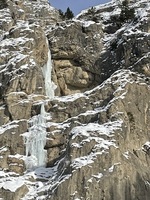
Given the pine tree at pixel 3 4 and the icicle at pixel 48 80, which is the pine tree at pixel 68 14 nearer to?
the pine tree at pixel 3 4

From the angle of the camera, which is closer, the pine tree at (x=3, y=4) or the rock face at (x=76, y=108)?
the rock face at (x=76, y=108)

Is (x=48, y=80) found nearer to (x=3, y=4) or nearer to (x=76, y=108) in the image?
(x=76, y=108)

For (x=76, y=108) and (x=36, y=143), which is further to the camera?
(x=76, y=108)

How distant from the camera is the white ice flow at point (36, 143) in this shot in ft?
149

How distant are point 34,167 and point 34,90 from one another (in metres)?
9.17

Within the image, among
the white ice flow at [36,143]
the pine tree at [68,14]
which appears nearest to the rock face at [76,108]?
the white ice flow at [36,143]

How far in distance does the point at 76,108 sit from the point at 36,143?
4892 mm

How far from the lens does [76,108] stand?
4800cm

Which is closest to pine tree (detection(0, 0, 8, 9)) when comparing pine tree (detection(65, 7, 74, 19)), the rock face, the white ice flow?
the rock face

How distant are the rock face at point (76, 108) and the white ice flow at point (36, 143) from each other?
0.29 feet

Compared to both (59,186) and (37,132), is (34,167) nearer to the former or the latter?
(37,132)

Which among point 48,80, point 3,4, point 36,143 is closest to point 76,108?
point 36,143

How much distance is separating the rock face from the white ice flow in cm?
9

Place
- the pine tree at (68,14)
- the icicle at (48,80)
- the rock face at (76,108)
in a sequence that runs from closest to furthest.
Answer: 1. the rock face at (76,108)
2. the icicle at (48,80)
3. the pine tree at (68,14)
